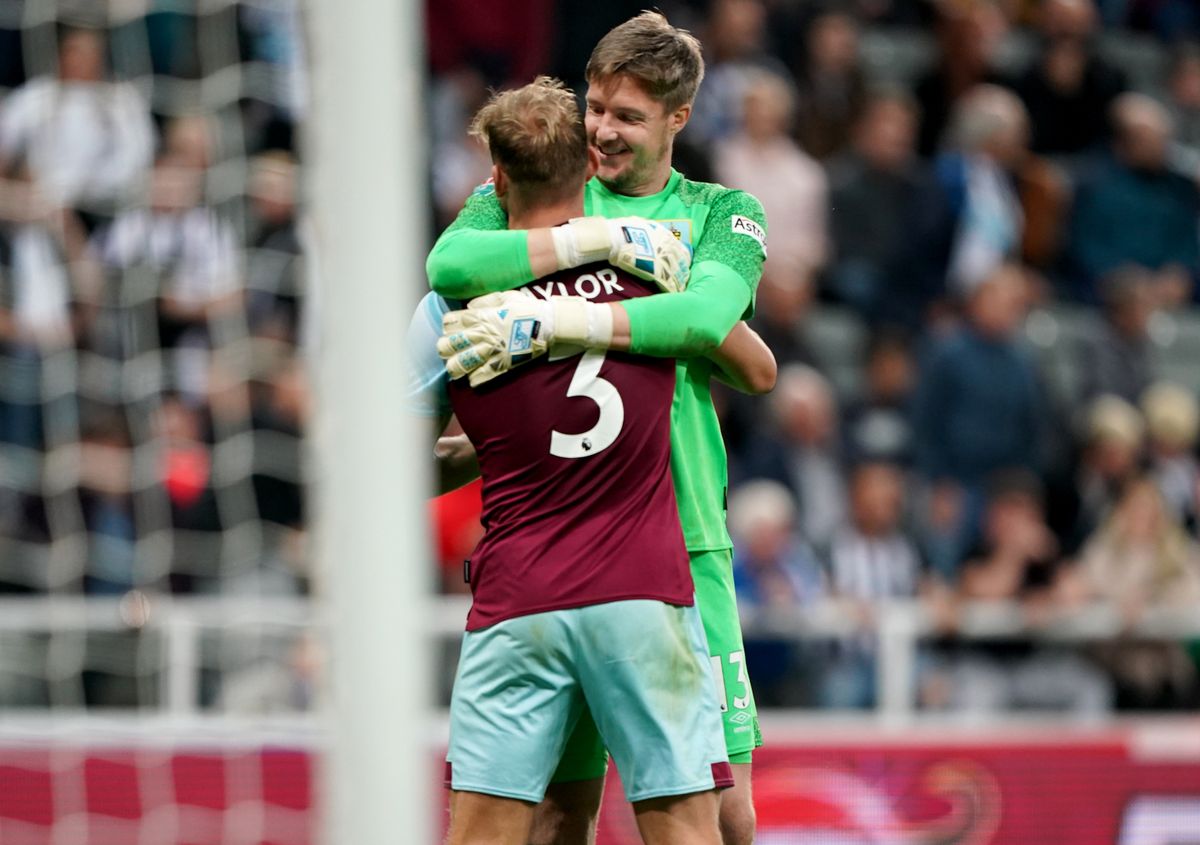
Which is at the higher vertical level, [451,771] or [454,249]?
[454,249]

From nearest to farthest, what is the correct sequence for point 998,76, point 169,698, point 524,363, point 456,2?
point 524,363
point 169,698
point 456,2
point 998,76

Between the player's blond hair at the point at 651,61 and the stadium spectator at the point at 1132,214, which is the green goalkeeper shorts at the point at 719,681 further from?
the stadium spectator at the point at 1132,214

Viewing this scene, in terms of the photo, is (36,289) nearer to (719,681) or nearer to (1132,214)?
(719,681)

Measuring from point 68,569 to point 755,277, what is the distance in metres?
4.74

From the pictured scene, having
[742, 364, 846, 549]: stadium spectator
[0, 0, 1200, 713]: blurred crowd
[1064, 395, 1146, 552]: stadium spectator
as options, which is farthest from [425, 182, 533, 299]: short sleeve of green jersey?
[1064, 395, 1146, 552]: stadium spectator

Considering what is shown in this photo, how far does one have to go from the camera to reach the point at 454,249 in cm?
379

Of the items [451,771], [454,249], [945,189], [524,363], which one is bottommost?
[451,771]

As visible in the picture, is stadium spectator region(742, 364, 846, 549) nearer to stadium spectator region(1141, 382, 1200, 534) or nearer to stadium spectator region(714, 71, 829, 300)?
stadium spectator region(714, 71, 829, 300)

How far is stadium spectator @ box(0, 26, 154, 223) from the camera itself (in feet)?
23.8

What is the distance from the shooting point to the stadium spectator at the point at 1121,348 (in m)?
10.2

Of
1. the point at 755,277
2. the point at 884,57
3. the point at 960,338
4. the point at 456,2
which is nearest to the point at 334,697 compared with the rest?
the point at 755,277

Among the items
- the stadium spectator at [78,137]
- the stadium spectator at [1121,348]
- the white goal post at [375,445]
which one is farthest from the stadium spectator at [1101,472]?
the white goal post at [375,445]

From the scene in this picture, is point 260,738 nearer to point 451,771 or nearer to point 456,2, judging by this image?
point 451,771

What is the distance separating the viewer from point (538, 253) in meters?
3.75
